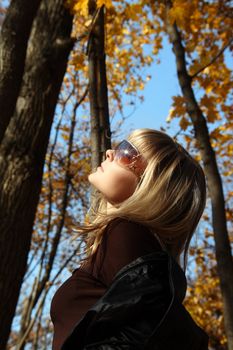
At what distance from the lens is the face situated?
161 centimetres

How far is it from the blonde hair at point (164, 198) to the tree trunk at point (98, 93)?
0.39m

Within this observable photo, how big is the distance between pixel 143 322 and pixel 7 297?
2.33 m

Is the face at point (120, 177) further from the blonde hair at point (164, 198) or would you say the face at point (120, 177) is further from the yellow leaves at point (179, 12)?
the yellow leaves at point (179, 12)

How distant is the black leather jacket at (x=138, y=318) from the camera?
Answer: 121cm

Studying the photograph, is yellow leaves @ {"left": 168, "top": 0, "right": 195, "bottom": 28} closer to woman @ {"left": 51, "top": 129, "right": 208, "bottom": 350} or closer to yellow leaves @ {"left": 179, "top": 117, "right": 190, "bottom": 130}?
yellow leaves @ {"left": 179, "top": 117, "right": 190, "bottom": 130}

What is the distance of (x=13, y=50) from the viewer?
390 cm

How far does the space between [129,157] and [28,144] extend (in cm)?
227

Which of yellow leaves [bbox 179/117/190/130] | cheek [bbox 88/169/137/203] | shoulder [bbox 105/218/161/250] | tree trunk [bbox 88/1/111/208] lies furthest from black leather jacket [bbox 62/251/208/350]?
yellow leaves [bbox 179/117/190/130]

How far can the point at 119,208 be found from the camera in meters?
1.50

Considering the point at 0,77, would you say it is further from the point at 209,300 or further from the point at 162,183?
the point at 209,300

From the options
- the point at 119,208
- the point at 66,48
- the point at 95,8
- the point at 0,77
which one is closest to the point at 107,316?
the point at 119,208

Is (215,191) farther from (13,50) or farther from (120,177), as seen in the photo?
(120,177)

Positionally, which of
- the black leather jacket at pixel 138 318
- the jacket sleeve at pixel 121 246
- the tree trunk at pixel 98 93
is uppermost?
the tree trunk at pixel 98 93

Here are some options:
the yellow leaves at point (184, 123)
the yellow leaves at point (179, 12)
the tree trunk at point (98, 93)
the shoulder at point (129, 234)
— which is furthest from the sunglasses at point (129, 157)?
the yellow leaves at point (184, 123)
